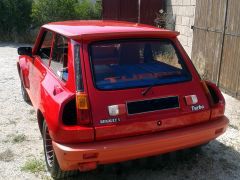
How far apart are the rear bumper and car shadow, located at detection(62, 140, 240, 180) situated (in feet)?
1.30

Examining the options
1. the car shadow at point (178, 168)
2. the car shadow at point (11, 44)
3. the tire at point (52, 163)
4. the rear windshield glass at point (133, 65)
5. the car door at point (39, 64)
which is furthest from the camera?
the car shadow at point (11, 44)

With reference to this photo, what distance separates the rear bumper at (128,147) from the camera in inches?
120

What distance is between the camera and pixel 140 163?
143 inches

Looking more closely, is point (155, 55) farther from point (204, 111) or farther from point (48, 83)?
point (48, 83)

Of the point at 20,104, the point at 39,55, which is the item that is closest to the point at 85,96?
the point at 39,55

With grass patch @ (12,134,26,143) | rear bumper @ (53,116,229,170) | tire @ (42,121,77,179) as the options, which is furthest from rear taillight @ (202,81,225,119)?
grass patch @ (12,134,26,143)

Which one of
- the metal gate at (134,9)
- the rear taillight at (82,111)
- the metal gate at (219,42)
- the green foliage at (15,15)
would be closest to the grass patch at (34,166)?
the rear taillight at (82,111)

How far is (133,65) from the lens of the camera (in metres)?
3.69

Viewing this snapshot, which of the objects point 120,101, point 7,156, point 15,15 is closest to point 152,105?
point 120,101

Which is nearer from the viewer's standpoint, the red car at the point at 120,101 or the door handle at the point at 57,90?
the red car at the point at 120,101

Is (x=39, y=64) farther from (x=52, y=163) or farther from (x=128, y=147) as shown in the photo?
(x=128, y=147)

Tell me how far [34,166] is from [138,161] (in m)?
1.29

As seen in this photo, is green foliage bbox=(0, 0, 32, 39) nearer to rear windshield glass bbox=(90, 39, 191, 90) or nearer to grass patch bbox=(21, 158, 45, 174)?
grass patch bbox=(21, 158, 45, 174)

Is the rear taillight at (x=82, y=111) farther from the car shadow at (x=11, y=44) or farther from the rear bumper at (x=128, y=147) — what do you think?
the car shadow at (x=11, y=44)
